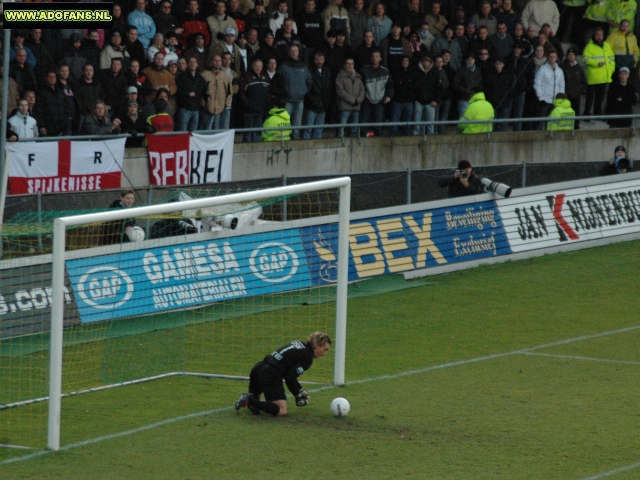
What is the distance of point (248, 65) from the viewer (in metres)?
22.1

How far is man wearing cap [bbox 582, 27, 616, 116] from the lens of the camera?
26.3 m

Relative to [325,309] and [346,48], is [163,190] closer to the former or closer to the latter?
[325,309]

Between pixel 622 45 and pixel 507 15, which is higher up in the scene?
pixel 507 15

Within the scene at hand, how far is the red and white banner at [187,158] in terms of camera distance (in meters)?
19.2

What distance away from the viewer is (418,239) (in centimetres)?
1808

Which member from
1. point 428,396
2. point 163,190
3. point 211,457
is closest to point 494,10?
point 163,190

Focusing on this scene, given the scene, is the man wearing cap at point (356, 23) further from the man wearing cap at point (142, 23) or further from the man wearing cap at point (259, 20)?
the man wearing cap at point (142, 23)

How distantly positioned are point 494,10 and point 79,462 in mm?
19426

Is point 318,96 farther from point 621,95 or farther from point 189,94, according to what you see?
point 621,95

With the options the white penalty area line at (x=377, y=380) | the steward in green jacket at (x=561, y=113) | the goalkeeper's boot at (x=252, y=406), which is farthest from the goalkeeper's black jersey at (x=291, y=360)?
the steward in green jacket at (x=561, y=113)

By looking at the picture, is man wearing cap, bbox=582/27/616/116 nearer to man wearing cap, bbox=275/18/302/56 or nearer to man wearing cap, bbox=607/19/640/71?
man wearing cap, bbox=607/19/640/71

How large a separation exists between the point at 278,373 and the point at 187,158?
942cm

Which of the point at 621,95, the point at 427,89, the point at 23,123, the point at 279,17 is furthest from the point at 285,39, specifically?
the point at 621,95

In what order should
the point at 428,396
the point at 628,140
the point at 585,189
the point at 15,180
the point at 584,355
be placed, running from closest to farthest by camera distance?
1. the point at 428,396
2. the point at 584,355
3. the point at 15,180
4. the point at 585,189
5. the point at 628,140
